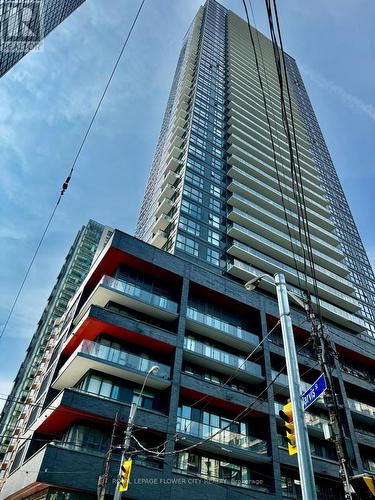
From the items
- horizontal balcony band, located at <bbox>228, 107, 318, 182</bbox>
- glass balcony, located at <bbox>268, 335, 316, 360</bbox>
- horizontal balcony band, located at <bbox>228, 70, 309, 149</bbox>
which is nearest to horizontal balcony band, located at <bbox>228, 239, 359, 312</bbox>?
glass balcony, located at <bbox>268, 335, 316, 360</bbox>

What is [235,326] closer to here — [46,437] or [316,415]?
[316,415]

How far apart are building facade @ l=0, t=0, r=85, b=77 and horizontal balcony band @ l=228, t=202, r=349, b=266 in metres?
31.2

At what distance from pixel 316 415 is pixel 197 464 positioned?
13.5 m

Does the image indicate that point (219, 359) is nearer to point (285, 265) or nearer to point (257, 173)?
point (285, 265)

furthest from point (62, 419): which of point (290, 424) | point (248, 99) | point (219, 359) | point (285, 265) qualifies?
point (248, 99)

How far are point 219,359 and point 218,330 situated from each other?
251cm

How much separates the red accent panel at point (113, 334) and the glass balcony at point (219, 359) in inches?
69.8

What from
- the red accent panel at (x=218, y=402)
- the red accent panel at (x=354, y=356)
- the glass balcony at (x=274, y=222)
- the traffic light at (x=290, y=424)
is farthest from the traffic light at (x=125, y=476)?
the glass balcony at (x=274, y=222)

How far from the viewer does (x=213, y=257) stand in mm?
41188

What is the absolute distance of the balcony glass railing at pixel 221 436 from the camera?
23.2 m

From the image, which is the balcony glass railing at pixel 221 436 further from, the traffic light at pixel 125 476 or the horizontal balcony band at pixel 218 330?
the traffic light at pixel 125 476

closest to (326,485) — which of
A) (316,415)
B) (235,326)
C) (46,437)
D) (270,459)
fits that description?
(316,415)

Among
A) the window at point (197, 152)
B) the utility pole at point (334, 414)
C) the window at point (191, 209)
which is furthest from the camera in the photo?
the window at point (197, 152)

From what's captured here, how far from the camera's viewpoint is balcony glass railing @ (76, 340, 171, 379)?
75.5 feet
